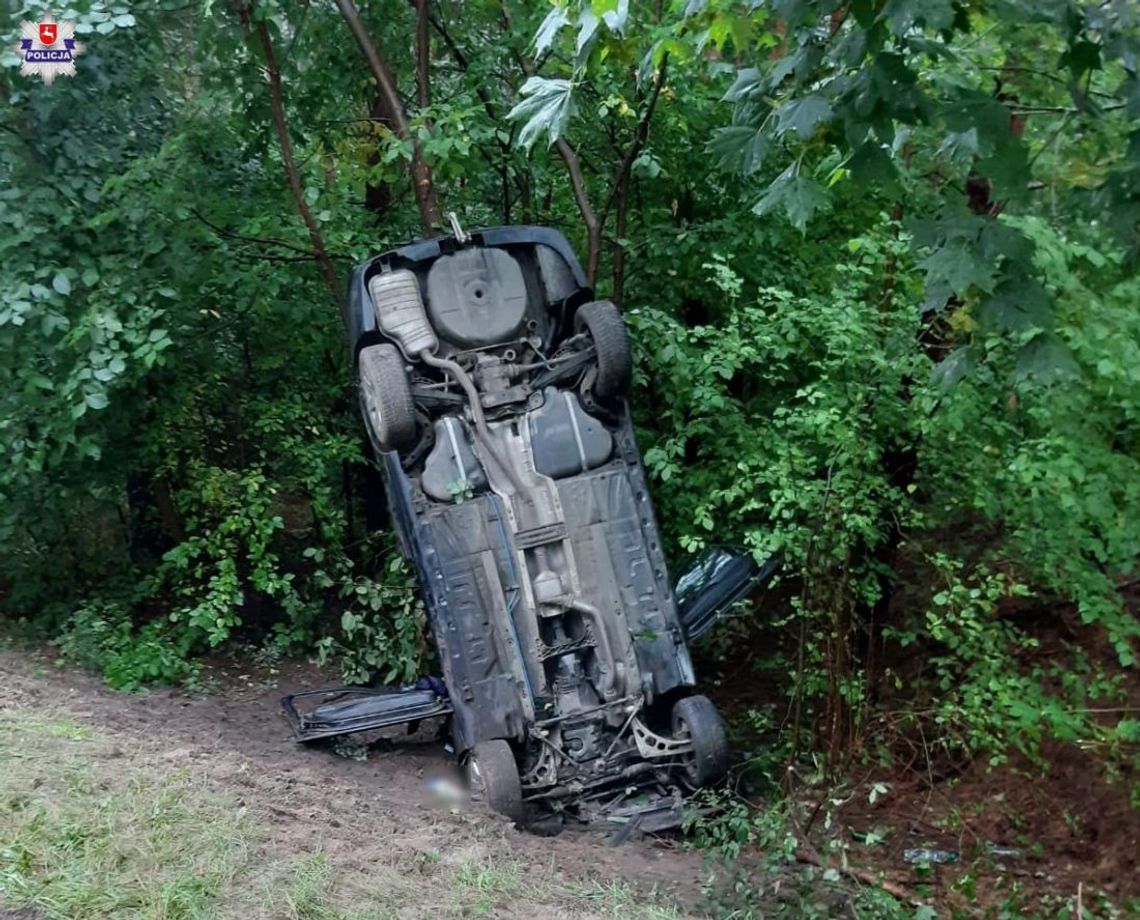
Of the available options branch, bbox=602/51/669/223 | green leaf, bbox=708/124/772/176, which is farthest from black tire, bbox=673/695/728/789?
branch, bbox=602/51/669/223

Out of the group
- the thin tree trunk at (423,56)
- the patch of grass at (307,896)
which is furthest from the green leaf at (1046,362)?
the thin tree trunk at (423,56)

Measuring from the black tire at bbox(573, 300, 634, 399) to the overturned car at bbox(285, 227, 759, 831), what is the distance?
0.04 feet

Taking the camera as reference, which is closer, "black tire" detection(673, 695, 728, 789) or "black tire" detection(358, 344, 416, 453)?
"black tire" detection(673, 695, 728, 789)

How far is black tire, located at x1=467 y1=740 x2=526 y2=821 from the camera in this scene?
538cm

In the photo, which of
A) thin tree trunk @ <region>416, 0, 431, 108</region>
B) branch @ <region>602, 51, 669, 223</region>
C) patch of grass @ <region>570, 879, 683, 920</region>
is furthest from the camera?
thin tree trunk @ <region>416, 0, 431, 108</region>

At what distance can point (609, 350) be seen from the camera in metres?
6.32

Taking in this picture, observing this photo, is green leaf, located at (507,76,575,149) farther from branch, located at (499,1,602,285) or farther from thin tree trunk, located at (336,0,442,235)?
branch, located at (499,1,602,285)

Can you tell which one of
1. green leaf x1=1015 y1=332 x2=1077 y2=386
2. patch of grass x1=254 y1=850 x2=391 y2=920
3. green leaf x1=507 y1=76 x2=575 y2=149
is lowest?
patch of grass x1=254 y1=850 x2=391 y2=920

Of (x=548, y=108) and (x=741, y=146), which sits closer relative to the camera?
(x=741, y=146)

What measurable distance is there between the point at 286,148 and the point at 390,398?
2334mm

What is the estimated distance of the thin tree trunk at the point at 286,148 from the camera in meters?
7.32

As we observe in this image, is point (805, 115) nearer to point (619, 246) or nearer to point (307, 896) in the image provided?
point (307, 896)

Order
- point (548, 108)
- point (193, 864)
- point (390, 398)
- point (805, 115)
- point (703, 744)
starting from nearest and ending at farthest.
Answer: point (805, 115) → point (193, 864) → point (548, 108) → point (703, 744) → point (390, 398)

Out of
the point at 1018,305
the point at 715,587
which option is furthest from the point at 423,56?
the point at 1018,305
